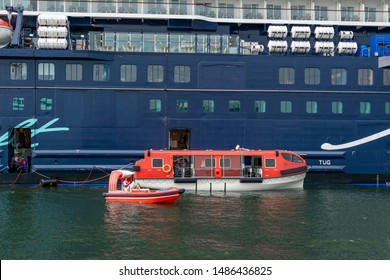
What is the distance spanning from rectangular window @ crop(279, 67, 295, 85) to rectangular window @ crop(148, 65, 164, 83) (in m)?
6.10

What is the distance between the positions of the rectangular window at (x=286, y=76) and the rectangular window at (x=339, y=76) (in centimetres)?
211

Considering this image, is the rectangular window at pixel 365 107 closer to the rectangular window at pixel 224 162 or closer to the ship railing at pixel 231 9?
the ship railing at pixel 231 9

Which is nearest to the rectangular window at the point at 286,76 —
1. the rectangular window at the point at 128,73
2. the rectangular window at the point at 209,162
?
the rectangular window at the point at 209,162

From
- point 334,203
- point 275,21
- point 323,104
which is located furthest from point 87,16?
point 334,203

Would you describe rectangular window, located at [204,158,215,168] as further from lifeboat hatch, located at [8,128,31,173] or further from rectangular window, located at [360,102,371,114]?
lifeboat hatch, located at [8,128,31,173]

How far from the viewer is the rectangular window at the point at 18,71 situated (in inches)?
1025

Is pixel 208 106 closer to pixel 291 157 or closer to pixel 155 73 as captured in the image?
pixel 155 73

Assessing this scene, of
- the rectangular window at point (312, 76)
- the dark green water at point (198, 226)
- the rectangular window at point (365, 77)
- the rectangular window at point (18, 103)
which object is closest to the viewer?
the dark green water at point (198, 226)

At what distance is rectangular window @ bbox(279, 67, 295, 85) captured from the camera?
27.2 metres

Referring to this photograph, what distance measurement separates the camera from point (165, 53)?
26703mm

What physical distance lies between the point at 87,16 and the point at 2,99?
6.44 metres

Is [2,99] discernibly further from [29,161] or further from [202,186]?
[202,186]

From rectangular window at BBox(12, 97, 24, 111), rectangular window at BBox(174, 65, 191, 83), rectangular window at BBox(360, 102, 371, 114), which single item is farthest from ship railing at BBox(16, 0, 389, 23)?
rectangular window at BBox(360, 102, 371, 114)

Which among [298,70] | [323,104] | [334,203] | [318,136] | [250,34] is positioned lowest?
[334,203]
